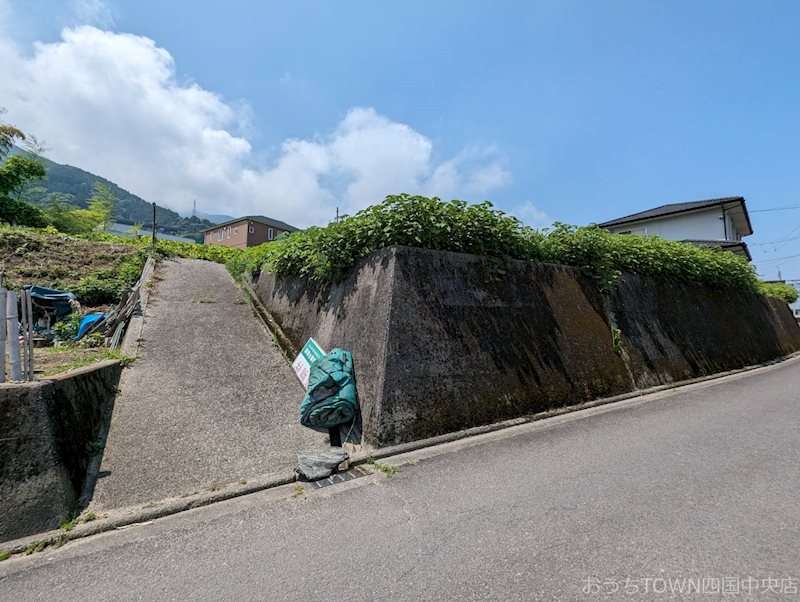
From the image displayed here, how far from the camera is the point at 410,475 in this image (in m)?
3.59

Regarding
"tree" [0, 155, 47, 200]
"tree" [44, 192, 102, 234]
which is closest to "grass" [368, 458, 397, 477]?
"tree" [0, 155, 47, 200]

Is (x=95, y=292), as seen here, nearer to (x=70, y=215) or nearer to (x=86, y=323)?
(x=86, y=323)

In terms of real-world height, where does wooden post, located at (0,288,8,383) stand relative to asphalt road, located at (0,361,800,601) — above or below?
above

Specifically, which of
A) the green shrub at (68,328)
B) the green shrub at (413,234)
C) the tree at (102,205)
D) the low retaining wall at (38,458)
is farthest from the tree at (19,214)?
the low retaining wall at (38,458)

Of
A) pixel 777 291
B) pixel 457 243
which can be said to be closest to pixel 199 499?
pixel 457 243

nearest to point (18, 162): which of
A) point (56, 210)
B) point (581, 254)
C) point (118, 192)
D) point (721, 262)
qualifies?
point (56, 210)

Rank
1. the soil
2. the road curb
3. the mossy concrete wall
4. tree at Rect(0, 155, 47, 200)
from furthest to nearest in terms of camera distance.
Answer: tree at Rect(0, 155, 47, 200), the soil, the mossy concrete wall, the road curb

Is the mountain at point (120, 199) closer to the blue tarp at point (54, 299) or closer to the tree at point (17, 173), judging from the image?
the tree at point (17, 173)

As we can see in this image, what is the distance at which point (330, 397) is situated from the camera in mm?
4570

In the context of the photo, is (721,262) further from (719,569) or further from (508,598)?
(508,598)

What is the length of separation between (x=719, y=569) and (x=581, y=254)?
675cm

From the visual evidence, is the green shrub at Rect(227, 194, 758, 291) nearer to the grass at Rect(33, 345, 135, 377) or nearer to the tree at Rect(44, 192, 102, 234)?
the grass at Rect(33, 345, 135, 377)

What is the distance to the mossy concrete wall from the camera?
4582 millimetres

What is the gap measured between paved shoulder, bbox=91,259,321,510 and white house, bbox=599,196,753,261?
73.8 feet
